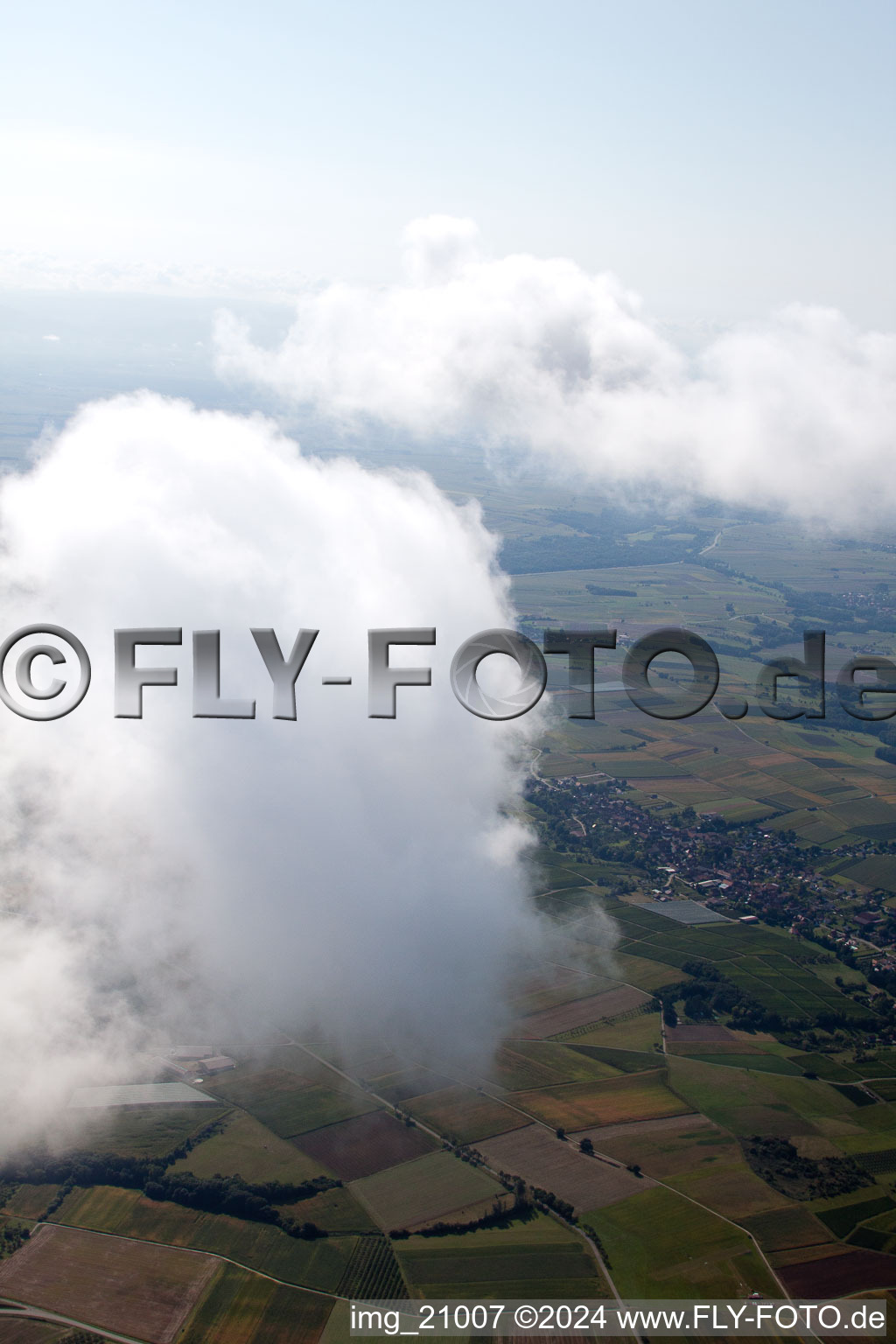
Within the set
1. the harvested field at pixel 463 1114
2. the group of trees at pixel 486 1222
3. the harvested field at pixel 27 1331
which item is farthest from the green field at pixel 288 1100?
the harvested field at pixel 27 1331

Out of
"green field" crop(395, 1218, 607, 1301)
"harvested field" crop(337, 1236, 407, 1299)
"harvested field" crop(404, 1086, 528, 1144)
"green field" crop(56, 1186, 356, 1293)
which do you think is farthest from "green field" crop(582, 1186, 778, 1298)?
"green field" crop(56, 1186, 356, 1293)

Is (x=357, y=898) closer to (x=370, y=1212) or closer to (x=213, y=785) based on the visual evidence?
(x=213, y=785)

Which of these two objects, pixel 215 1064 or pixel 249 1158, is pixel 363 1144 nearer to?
pixel 249 1158

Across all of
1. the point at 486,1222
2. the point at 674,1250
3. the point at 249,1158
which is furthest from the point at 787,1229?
the point at 249,1158

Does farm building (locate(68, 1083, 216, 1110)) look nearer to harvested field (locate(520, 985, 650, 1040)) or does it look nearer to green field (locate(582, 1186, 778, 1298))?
harvested field (locate(520, 985, 650, 1040))

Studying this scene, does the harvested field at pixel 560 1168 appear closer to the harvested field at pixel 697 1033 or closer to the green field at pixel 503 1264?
the green field at pixel 503 1264

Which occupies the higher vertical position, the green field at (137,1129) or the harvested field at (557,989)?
the harvested field at (557,989)
